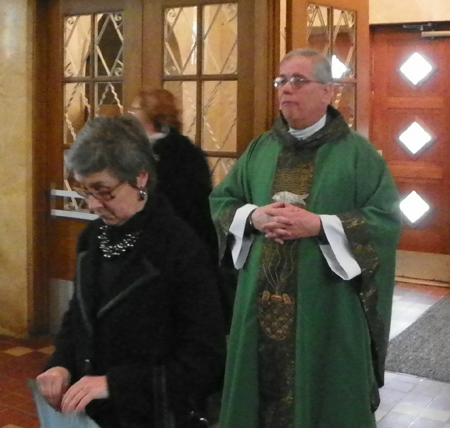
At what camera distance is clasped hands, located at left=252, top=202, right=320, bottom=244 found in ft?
7.49

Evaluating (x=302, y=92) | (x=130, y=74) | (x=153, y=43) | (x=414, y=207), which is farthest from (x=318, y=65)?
(x=414, y=207)

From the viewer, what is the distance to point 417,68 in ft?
20.7

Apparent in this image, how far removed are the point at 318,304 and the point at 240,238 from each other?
1.11 ft

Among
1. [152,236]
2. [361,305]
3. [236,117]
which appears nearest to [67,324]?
[152,236]

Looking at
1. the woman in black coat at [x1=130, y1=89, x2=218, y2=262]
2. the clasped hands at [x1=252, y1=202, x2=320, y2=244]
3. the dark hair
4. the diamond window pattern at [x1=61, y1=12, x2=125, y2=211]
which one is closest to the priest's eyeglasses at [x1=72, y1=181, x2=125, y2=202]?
the clasped hands at [x1=252, y1=202, x2=320, y2=244]

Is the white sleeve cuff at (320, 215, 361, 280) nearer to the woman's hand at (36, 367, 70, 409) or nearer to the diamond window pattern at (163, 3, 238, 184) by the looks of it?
the woman's hand at (36, 367, 70, 409)

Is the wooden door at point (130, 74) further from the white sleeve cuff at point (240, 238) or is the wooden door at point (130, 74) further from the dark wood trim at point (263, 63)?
the white sleeve cuff at point (240, 238)

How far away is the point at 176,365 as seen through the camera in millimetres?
1457

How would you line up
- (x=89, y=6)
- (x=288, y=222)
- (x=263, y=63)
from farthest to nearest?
1. (x=89, y=6)
2. (x=263, y=63)
3. (x=288, y=222)

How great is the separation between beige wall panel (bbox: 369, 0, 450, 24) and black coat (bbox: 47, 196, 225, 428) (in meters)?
5.06

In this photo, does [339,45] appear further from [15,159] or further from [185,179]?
[15,159]

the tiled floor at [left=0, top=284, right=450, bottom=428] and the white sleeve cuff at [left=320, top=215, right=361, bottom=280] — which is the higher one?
the white sleeve cuff at [left=320, top=215, right=361, bottom=280]

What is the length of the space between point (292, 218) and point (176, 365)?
91 centimetres

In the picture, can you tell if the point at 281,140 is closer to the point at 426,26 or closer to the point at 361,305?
the point at 361,305
